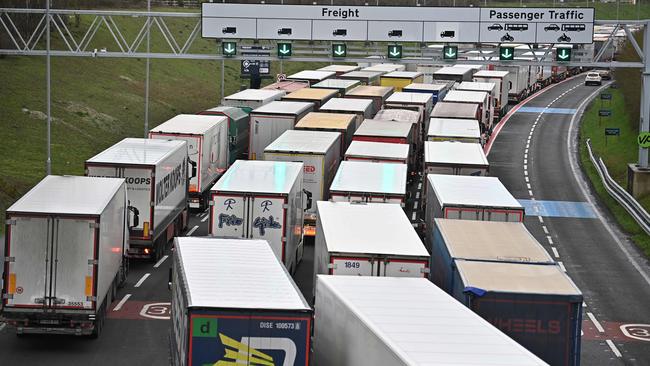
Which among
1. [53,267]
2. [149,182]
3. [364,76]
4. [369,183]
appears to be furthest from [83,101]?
[53,267]

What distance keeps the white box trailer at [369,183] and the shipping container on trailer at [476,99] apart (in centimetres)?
2241

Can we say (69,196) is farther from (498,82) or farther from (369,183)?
(498,82)

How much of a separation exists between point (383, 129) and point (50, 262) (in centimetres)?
2272

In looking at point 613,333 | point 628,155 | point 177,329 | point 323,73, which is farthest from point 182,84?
point 177,329

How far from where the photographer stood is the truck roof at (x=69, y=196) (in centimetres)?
2592

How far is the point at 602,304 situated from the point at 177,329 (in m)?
15.9

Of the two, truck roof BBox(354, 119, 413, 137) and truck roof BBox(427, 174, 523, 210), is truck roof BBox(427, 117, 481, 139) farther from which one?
truck roof BBox(427, 174, 523, 210)

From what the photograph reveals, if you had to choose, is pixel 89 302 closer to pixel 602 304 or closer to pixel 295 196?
pixel 295 196

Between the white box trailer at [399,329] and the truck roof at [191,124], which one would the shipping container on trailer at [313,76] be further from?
the white box trailer at [399,329]

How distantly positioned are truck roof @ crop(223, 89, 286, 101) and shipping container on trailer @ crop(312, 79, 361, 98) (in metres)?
4.63

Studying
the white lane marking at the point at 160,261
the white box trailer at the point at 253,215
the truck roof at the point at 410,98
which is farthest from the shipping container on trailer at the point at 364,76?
the white box trailer at the point at 253,215

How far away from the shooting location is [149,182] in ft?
108

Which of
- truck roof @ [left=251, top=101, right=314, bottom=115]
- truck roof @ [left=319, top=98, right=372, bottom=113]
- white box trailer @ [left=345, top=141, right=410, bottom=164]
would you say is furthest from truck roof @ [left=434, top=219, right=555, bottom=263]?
truck roof @ [left=319, top=98, right=372, bottom=113]

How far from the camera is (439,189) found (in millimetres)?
32219
